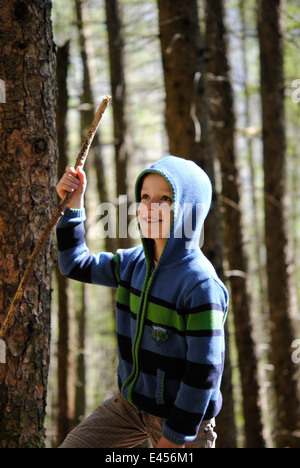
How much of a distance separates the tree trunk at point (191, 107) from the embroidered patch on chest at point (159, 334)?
204 cm

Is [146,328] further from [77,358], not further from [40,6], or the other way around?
[77,358]

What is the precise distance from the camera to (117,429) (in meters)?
2.65

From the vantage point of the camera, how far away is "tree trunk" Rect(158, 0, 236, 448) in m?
4.49

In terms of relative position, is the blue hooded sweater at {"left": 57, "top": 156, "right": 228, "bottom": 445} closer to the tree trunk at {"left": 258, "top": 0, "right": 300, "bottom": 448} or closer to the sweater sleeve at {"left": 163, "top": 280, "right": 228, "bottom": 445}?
the sweater sleeve at {"left": 163, "top": 280, "right": 228, "bottom": 445}

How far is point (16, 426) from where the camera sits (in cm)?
268

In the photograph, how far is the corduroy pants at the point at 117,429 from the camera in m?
2.56

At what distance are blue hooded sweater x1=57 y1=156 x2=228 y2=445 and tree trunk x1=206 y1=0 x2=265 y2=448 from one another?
3848 mm

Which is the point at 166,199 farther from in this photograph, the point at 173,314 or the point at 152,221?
the point at 173,314

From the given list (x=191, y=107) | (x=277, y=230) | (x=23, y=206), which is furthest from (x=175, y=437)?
(x=277, y=230)

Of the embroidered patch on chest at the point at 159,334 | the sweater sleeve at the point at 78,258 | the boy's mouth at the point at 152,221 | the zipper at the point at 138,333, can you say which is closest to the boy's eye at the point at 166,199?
the boy's mouth at the point at 152,221

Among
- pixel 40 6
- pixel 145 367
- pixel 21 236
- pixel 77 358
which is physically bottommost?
pixel 77 358
